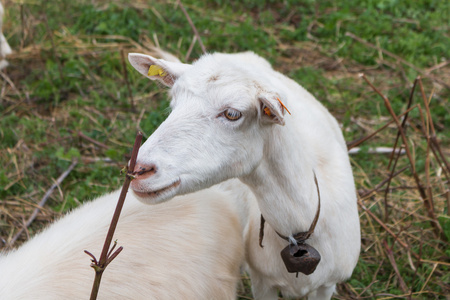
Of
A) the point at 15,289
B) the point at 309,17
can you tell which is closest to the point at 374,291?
the point at 15,289

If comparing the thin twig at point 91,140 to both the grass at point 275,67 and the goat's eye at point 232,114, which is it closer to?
the grass at point 275,67

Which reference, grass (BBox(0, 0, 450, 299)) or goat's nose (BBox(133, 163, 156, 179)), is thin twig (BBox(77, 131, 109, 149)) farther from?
goat's nose (BBox(133, 163, 156, 179))

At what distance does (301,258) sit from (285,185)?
0.35m

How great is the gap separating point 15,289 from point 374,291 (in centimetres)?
219

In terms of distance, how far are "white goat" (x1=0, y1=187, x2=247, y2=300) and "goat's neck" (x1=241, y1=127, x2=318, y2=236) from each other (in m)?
0.38

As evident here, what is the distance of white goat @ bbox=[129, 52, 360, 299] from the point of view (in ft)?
6.74

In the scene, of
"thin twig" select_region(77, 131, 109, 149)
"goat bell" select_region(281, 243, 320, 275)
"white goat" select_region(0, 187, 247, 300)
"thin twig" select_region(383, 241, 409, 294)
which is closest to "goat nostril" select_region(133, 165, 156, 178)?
"white goat" select_region(0, 187, 247, 300)

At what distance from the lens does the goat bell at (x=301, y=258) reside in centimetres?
243

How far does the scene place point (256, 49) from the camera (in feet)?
18.8

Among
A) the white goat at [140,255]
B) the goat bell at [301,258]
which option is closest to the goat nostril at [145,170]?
the white goat at [140,255]

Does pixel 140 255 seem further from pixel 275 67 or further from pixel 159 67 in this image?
pixel 275 67

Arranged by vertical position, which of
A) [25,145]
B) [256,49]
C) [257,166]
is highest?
[257,166]

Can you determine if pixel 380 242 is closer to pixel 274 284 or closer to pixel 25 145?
pixel 274 284

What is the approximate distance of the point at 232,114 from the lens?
6.88 feet
